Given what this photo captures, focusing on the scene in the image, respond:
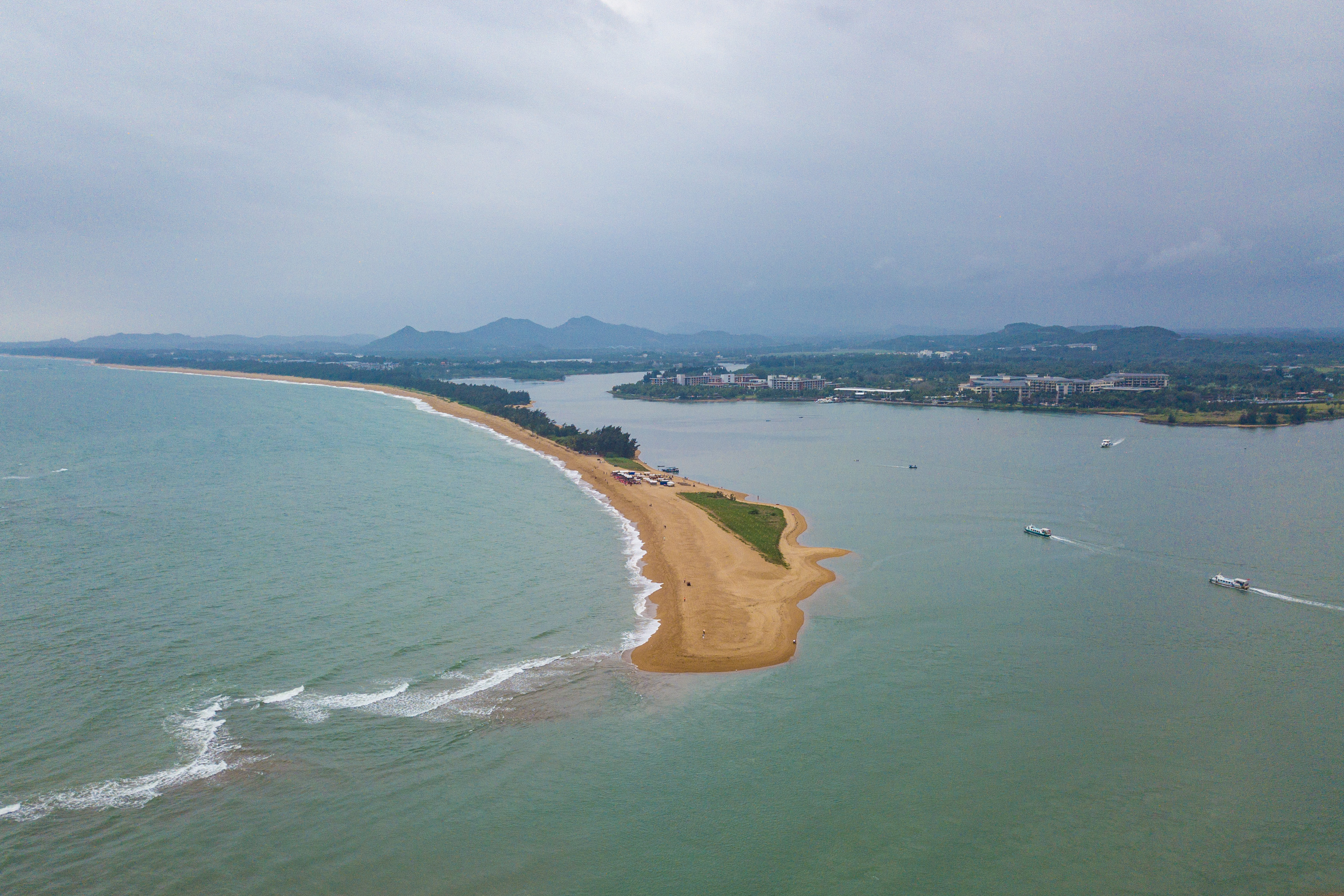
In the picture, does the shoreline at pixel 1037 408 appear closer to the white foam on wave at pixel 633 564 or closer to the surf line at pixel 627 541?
the surf line at pixel 627 541

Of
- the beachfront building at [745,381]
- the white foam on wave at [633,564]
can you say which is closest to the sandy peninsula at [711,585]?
the white foam on wave at [633,564]

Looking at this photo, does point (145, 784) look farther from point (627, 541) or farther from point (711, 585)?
point (627, 541)

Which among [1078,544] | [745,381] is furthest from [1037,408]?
[1078,544]

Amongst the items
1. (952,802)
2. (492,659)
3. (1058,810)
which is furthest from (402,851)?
(1058,810)

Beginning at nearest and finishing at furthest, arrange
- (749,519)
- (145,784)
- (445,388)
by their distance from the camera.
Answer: (145,784), (749,519), (445,388)

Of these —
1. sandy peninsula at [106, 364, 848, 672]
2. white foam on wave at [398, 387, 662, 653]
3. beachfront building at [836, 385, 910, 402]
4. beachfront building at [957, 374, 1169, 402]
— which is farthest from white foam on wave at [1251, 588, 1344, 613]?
beachfront building at [836, 385, 910, 402]
